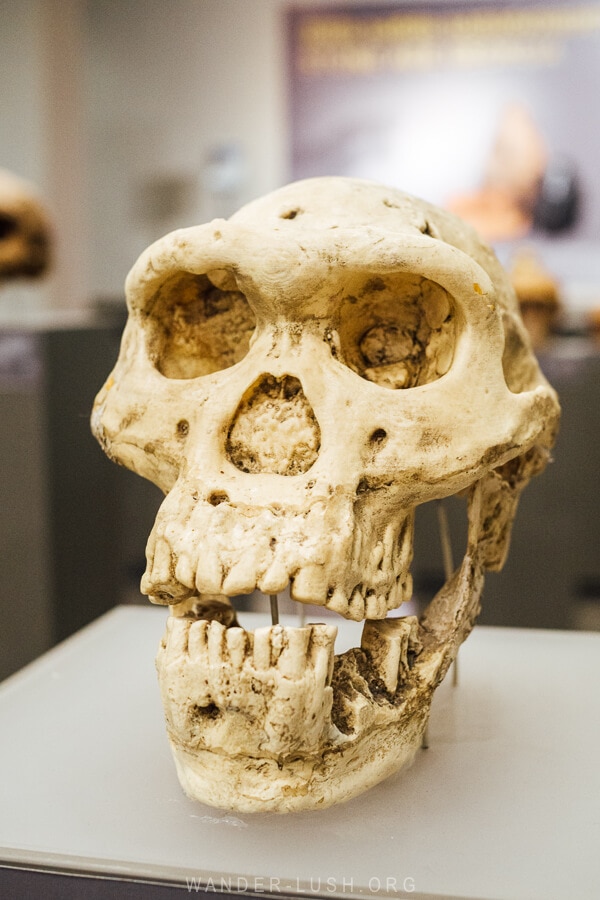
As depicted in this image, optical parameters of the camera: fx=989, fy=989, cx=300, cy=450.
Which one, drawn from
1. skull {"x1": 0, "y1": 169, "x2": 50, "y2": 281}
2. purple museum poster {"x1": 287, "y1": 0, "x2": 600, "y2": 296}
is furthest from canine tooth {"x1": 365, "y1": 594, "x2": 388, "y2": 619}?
purple museum poster {"x1": 287, "y1": 0, "x2": 600, "y2": 296}

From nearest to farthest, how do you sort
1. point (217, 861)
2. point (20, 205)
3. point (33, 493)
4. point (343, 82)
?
point (217, 861)
point (33, 493)
point (20, 205)
point (343, 82)

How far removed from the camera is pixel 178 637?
4.32 feet

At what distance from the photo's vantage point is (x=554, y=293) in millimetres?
3945

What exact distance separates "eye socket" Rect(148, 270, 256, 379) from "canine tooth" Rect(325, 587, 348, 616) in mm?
479

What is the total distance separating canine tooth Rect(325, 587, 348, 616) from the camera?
131 centimetres

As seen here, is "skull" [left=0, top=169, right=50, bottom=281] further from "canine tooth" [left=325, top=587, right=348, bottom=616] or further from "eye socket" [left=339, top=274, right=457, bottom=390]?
"canine tooth" [left=325, top=587, right=348, bottom=616]

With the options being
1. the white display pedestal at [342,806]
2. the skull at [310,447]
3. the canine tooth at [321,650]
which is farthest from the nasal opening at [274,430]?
the white display pedestal at [342,806]

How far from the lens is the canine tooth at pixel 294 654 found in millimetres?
1252

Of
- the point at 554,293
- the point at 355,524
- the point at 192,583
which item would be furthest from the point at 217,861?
the point at 554,293

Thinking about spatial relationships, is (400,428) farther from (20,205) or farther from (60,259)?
(60,259)

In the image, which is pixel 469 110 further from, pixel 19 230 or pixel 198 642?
pixel 198 642

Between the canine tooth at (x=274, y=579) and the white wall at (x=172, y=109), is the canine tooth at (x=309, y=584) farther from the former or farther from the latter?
the white wall at (x=172, y=109)

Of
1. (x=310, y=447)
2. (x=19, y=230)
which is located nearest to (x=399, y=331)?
(x=310, y=447)

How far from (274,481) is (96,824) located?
55 centimetres
